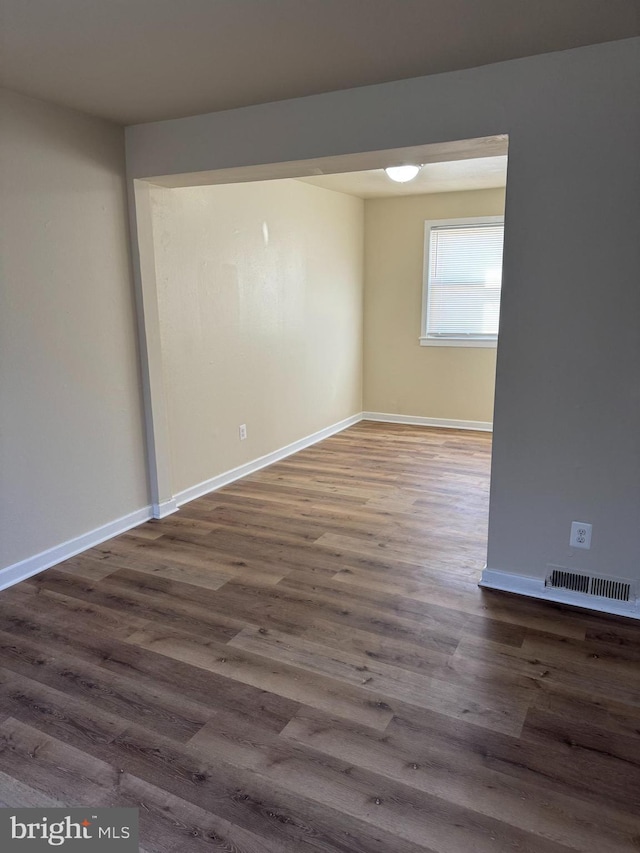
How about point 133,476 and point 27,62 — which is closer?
point 27,62

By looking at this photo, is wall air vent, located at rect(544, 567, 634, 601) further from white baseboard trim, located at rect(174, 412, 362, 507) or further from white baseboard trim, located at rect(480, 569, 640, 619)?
white baseboard trim, located at rect(174, 412, 362, 507)

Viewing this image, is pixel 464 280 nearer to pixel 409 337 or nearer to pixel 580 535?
pixel 409 337

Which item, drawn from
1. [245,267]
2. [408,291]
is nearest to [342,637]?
[245,267]

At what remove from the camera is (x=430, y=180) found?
5.18m

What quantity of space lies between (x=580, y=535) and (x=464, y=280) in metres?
4.01

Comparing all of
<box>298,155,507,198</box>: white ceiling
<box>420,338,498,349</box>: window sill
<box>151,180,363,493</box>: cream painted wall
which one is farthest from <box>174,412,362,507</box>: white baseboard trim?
<box>298,155,507,198</box>: white ceiling

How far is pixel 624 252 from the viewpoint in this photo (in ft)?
7.52

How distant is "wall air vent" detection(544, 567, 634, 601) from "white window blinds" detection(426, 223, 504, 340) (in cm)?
375

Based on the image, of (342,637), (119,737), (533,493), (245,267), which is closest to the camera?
(119,737)

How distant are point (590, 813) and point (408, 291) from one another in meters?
5.38

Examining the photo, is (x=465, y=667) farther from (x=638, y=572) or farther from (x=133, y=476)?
(x=133, y=476)

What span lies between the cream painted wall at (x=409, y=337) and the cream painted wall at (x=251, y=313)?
0.31 m

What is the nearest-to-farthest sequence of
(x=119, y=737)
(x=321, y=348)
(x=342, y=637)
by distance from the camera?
(x=119, y=737)
(x=342, y=637)
(x=321, y=348)

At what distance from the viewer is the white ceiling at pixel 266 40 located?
1.87 metres
